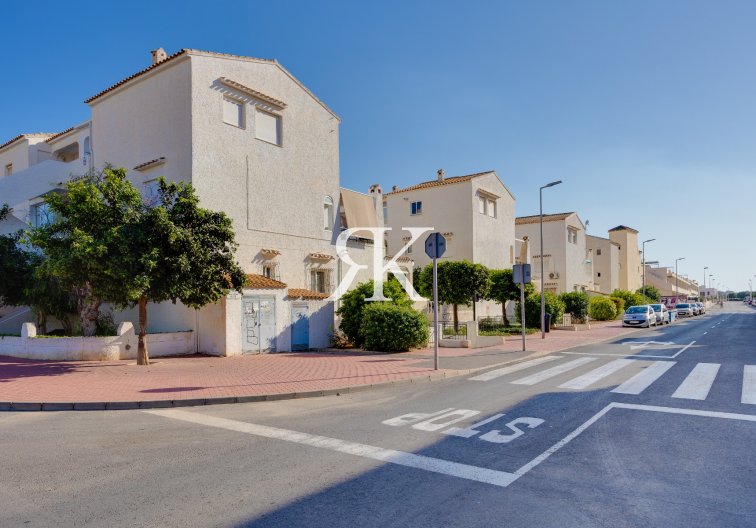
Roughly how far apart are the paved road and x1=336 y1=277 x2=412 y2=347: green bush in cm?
897

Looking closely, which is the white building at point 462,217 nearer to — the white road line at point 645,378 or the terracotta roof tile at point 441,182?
the terracotta roof tile at point 441,182

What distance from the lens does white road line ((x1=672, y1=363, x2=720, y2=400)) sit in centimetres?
902

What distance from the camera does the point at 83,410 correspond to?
8375 mm

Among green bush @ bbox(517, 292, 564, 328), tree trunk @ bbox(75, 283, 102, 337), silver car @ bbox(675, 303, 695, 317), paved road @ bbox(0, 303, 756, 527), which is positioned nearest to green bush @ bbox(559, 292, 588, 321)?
green bush @ bbox(517, 292, 564, 328)

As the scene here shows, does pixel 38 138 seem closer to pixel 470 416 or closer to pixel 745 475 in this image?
pixel 470 416

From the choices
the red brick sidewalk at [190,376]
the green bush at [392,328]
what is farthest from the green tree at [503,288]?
the red brick sidewalk at [190,376]

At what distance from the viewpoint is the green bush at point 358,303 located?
60.0ft

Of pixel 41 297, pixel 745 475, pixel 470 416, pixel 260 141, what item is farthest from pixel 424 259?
pixel 745 475

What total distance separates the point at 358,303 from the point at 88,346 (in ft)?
29.5

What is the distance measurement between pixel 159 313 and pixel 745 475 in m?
16.9

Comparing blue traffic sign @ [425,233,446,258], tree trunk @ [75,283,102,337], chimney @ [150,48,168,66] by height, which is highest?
chimney @ [150,48,168,66]

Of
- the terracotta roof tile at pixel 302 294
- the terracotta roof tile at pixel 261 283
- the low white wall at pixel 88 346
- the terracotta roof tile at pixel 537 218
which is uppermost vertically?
the terracotta roof tile at pixel 537 218

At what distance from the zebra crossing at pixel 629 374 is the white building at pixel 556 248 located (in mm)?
30848

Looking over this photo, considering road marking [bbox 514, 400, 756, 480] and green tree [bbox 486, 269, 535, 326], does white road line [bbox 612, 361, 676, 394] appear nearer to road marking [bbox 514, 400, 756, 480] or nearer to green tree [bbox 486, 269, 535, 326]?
road marking [bbox 514, 400, 756, 480]
